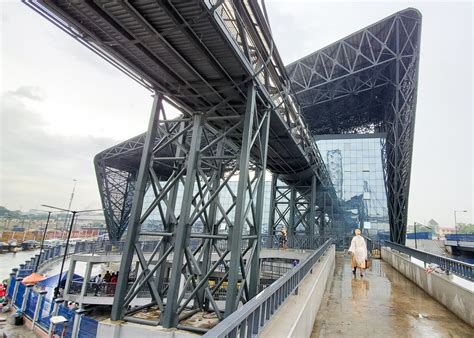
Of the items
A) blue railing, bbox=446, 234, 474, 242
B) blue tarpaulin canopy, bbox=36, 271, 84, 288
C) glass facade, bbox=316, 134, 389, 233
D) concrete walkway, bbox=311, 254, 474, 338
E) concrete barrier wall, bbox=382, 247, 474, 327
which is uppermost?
glass facade, bbox=316, 134, 389, 233

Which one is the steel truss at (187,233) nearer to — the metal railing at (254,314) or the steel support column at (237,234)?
the steel support column at (237,234)

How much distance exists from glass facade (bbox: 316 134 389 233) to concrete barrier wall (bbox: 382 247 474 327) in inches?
941

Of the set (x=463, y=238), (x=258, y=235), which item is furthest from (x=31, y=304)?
(x=463, y=238)

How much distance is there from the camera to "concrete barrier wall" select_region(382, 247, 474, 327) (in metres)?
5.83

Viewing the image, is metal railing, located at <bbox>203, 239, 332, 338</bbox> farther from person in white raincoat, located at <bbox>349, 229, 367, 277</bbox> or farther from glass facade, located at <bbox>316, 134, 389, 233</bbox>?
glass facade, located at <bbox>316, 134, 389, 233</bbox>

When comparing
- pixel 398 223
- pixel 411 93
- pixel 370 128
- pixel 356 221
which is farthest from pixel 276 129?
pixel 370 128

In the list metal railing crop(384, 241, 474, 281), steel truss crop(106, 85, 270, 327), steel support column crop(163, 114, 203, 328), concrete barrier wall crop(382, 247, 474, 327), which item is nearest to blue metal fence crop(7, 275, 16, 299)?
steel truss crop(106, 85, 270, 327)

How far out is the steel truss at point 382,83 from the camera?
87.6 feet

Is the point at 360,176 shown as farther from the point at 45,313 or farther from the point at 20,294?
the point at 20,294

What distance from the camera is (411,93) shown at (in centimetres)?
2775

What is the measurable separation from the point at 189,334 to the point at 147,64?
22.8ft

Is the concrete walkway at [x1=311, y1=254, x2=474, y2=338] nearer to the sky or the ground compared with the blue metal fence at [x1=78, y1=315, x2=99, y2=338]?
nearer to the sky

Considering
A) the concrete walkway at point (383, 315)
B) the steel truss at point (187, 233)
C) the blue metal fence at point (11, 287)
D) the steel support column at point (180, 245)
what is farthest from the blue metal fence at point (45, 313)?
the concrete walkway at point (383, 315)

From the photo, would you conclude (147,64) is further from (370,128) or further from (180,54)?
(370,128)
